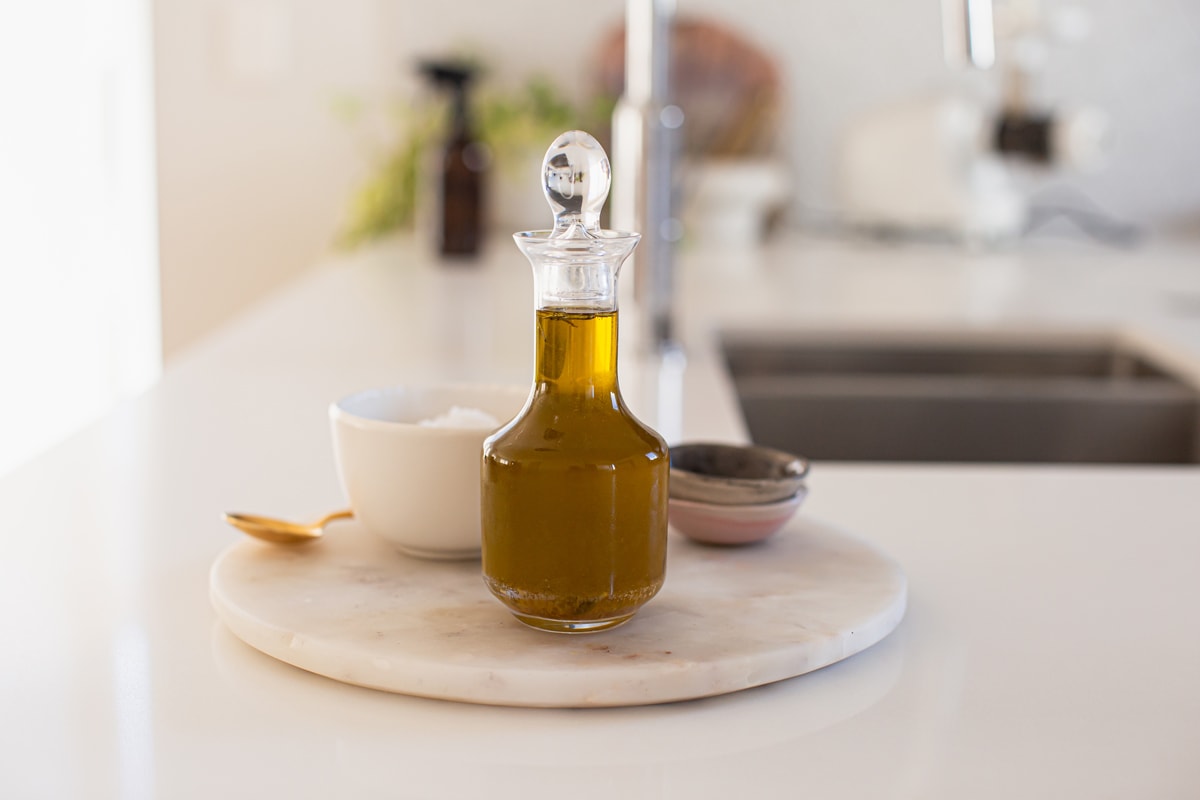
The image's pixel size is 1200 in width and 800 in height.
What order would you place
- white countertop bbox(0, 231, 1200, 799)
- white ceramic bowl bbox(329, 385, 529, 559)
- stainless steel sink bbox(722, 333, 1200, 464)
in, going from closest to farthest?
white countertop bbox(0, 231, 1200, 799), white ceramic bowl bbox(329, 385, 529, 559), stainless steel sink bbox(722, 333, 1200, 464)

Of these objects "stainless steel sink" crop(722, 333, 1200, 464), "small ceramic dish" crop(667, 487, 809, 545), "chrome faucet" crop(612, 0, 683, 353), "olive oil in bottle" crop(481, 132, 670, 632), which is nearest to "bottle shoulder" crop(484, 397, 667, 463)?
"olive oil in bottle" crop(481, 132, 670, 632)

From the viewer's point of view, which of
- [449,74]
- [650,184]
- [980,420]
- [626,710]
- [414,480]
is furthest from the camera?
[449,74]

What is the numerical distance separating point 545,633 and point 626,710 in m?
0.06

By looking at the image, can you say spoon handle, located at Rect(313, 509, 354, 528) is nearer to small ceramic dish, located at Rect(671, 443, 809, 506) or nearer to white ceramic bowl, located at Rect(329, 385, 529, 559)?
white ceramic bowl, located at Rect(329, 385, 529, 559)

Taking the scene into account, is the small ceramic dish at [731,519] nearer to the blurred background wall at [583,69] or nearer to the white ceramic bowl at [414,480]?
the white ceramic bowl at [414,480]

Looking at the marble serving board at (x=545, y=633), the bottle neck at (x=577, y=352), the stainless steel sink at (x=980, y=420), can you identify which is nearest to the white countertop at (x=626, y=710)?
the marble serving board at (x=545, y=633)

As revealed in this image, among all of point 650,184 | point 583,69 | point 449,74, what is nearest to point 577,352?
point 650,184

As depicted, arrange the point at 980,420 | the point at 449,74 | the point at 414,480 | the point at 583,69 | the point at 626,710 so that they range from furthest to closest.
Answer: the point at 583,69 < the point at 449,74 < the point at 980,420 < the point at 414,480 < the point at 626,710

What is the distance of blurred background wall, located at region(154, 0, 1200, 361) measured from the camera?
100 inches

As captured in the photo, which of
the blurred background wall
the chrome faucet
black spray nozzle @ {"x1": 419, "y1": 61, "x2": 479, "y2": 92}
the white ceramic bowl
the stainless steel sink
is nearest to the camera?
the white ceramic bowl

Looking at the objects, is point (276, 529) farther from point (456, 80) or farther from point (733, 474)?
point (456, 80)

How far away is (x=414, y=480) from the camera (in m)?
0.62

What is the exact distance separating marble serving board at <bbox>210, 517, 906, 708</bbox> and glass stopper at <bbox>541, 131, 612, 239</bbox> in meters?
0.17

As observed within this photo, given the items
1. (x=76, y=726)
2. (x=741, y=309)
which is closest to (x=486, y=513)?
(x=76, y=726)
